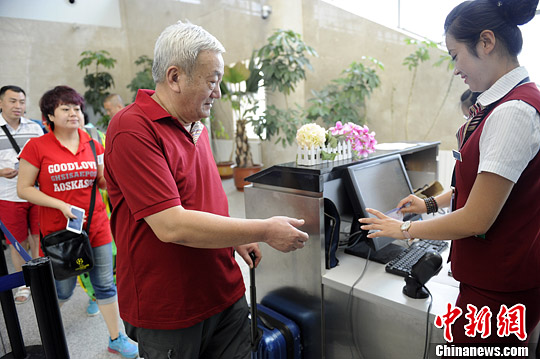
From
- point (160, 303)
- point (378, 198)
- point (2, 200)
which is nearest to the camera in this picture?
point (160, 303)

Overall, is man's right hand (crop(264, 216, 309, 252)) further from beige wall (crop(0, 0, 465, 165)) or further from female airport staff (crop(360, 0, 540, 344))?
beige wall (crop(0, 0, 465, 165))

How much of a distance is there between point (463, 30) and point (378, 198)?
87cm

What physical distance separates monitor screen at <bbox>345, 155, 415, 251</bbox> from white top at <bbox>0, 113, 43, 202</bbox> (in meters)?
2.61

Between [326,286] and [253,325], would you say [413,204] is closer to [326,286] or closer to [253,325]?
[326,286]

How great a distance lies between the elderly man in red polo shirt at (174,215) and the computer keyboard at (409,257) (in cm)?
57

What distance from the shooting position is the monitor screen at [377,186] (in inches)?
60.4

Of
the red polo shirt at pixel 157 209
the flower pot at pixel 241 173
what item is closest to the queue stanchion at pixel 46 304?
the red polo shirt at pixel 157 209

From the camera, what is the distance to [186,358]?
1.15 metres

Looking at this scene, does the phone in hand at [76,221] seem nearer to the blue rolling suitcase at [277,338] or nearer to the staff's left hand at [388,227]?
the blue rolling suitcase at [277,338]

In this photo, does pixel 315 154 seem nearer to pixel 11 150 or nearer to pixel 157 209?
pixel 157 209

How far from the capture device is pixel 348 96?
4.68 meters

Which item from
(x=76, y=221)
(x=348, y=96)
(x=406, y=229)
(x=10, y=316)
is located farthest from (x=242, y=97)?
(x=406, y=229)

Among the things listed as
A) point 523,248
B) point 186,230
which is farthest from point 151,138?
point 523,248

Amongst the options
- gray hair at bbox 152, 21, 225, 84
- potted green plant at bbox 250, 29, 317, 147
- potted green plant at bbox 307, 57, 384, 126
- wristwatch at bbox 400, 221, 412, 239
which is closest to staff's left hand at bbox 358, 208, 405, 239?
wristwatch at bbox 400, 221, 412, 239
